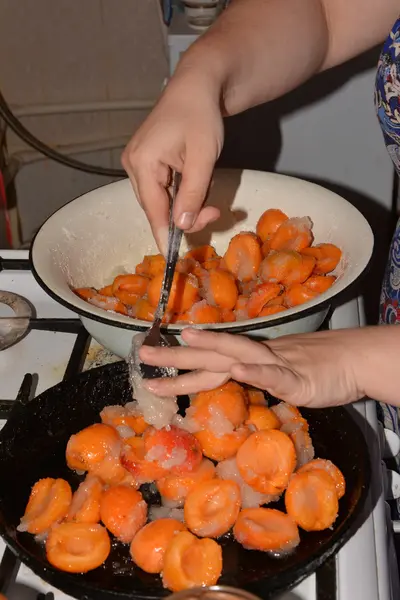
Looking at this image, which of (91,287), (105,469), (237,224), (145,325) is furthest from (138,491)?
(237,224)

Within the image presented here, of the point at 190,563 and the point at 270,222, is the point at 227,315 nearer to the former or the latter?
the point at 270,222

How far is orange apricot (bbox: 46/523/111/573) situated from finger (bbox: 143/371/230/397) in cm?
13

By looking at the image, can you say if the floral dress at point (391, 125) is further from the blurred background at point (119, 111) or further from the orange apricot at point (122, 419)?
the blurred background at point (119, 111)

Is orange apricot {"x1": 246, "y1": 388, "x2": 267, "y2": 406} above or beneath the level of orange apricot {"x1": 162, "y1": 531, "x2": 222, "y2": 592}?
beneath

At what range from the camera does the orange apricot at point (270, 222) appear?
39.2 inches

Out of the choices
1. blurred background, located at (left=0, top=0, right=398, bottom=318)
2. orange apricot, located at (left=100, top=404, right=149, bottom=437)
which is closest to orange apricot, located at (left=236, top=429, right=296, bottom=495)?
orange apricot, located at (left=100, top=404, right=149, bottom=437)

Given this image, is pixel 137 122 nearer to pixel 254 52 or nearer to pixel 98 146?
pixel 98 146

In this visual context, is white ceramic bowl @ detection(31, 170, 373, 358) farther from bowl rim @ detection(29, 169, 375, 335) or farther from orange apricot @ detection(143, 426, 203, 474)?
orange apricot @ detection(143, 426, 203, 474)

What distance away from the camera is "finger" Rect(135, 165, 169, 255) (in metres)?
0.81

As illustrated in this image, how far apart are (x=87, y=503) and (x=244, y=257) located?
0.40m

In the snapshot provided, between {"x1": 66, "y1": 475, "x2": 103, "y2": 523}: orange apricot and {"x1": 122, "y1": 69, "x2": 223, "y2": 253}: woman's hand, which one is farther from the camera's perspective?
{"x1": 122, "y1": 69, "x2": 223, "y2": 253}: woman's hand

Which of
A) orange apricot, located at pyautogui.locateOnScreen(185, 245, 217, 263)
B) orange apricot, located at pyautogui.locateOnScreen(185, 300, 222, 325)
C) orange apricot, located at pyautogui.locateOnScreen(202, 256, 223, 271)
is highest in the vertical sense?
orange apricot, located at pyautogui.locateOnScreen(185, 300, 222, 325)

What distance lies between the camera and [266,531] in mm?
629

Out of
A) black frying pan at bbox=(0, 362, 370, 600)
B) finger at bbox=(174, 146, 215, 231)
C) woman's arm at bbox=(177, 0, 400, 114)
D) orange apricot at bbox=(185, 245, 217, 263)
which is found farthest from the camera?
orange apricot at bbox=(185, 245, 217, 263)
